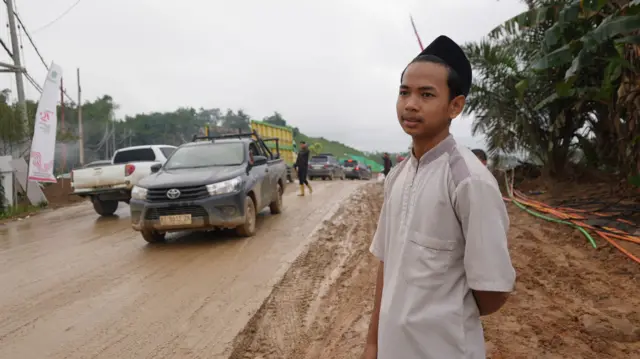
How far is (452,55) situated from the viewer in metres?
1.56

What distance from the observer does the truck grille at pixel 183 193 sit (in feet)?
23.3

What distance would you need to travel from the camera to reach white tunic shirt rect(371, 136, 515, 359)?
4.40 ft

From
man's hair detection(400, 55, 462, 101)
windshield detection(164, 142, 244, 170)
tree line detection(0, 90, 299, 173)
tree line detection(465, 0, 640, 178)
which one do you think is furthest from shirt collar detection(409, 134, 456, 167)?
tree line detection(0, 90, 299, 173)

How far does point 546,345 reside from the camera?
3500mm

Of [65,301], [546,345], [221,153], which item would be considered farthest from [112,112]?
[546,345]

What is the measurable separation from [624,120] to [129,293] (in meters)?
9.22

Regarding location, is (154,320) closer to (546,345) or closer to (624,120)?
(546,345)

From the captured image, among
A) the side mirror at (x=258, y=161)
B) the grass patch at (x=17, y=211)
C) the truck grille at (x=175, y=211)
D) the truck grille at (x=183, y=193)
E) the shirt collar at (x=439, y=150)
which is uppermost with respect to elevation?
the shirt collar at (x=439, y=150)

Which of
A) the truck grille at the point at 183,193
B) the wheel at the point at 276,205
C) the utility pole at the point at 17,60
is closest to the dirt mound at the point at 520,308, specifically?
the truck grille at the point at 183,193

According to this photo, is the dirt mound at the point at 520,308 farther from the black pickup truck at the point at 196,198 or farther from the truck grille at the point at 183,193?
the truck grille at the point at 183,193

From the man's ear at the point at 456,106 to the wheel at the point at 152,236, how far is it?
6694 mm

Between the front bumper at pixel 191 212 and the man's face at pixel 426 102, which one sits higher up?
the man's face at pixel 426 102

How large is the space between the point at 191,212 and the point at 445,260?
242 inches

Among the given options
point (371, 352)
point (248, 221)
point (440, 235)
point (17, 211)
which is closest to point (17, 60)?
point (17, 211)
